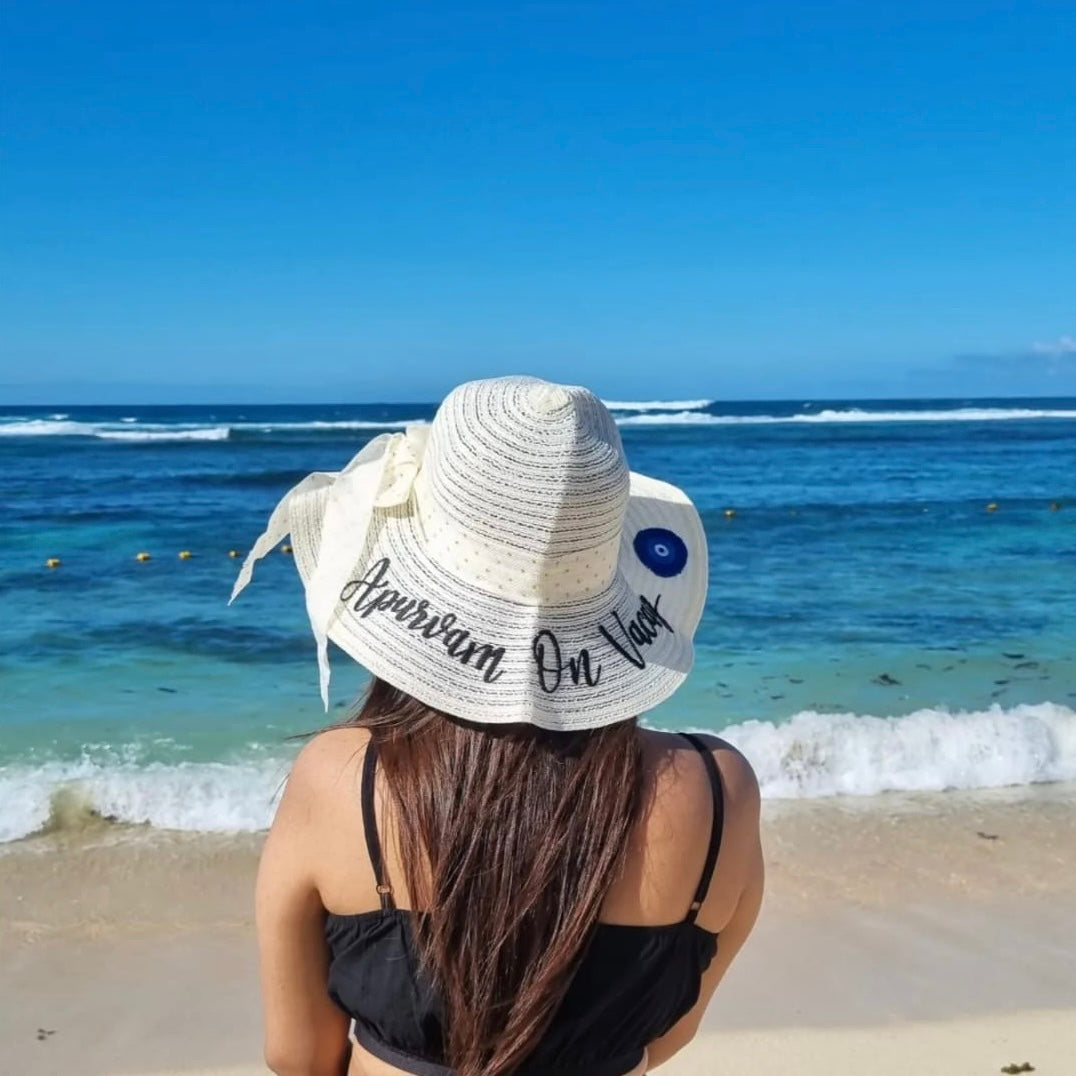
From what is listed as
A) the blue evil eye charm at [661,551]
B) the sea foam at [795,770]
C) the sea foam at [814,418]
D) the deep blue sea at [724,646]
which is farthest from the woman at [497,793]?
the sea foam at [814,418]

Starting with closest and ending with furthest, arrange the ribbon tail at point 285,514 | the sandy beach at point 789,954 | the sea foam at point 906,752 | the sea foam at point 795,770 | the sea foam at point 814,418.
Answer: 1. the ribbon tail at point 285,514
2. the sandy beach at point 789,954
3. the sea foam at point 795,770
4. the sea foam at point 906,752
5. the sea foam at point 814,418

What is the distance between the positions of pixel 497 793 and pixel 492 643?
0.19m

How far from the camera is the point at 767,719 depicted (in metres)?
6.74

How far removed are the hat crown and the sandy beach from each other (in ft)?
8.13

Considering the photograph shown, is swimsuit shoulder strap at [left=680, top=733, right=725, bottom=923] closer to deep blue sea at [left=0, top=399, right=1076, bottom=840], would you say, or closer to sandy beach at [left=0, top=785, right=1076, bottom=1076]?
sandy beach at [left=0, top=785, right=1076, bottom=1076]

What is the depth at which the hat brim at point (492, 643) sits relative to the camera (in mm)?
1277

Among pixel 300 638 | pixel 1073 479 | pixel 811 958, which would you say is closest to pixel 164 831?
pixel 811 958

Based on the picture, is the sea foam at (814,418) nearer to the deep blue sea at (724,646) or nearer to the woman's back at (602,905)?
the deep blue sea at (724,646)

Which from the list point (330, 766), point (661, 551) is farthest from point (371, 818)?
point (661, 551)

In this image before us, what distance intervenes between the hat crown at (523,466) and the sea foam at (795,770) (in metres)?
3.78

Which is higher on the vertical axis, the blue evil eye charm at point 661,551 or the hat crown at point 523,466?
the hat crown at point 523,466

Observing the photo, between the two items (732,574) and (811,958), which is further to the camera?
(732,574)

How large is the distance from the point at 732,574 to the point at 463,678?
10.5 metres

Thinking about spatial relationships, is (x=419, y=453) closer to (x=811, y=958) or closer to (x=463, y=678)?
(x=463, y=678)
